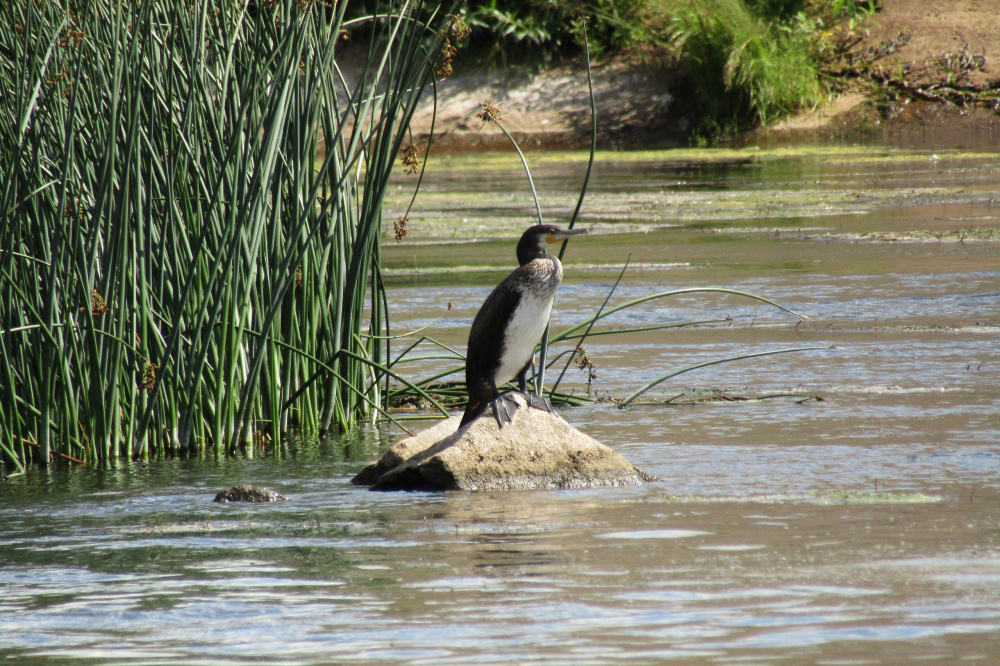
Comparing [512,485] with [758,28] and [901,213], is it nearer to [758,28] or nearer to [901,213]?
[901,213]

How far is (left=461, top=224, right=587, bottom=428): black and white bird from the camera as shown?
482 cm

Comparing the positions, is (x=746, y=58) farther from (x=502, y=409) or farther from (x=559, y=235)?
(x=502, y=409)

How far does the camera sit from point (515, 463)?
15.6 feet

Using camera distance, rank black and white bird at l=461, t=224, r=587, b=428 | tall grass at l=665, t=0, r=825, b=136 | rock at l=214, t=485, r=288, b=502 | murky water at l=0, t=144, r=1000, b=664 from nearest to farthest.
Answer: murky water at l=0, t=144, r=1000, b=664, rock at l=214, t=485, r=288, b=502, black and white bird at l=461, t=224, r=587, b=428, tall grass at l=665, t=0, r=825, b=136

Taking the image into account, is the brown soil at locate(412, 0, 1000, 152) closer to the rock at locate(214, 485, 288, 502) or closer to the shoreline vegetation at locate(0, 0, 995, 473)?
the shoreline vegetation at locate(0, 0, 995, 473)

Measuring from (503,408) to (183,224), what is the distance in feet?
4.30

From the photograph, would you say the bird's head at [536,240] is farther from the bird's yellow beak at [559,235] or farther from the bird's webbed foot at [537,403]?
the bird's webbed foot at [537,403]

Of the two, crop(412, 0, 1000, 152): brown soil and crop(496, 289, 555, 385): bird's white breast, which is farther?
crop(412, 0, 1000, 152): brown soil

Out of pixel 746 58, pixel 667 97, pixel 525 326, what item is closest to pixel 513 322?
pixel 525 326

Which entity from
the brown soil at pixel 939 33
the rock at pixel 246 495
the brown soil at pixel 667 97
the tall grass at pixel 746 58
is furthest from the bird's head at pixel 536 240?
the brown soil at pixel 939 33

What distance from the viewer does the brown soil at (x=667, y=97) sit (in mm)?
20406

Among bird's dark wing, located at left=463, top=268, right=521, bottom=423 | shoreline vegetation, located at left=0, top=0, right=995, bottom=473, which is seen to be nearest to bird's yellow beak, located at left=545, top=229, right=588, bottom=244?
bird's dark wing, located at left=463, top=268, right=521, bottom=423

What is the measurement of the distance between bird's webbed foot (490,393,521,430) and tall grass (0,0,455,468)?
1.70 feet

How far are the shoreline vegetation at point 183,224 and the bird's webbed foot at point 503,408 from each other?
63cm
